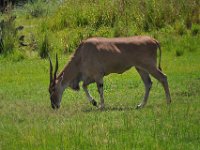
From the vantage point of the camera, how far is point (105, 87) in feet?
55.3

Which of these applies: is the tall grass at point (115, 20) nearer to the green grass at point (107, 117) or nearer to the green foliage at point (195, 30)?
the green foliage at point (195, 30)

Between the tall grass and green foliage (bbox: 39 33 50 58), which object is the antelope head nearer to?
green foliage (bbox: 39 33 50 58)

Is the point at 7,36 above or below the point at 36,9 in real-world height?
below

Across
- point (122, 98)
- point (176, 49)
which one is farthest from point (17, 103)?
point (176, 49)

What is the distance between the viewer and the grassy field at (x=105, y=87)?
33.1 ft

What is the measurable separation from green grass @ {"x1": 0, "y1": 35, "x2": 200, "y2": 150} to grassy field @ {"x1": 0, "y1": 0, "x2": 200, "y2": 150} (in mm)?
17

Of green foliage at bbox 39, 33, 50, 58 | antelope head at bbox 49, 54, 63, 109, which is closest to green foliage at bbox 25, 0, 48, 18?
green foliage at bbox 39, 33, 50, 58

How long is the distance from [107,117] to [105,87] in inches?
197

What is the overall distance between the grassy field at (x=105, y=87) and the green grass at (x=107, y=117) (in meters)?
0.02

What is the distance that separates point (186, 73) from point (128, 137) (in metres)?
8.84

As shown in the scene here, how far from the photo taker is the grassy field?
10078mm

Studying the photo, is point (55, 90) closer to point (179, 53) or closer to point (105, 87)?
point (105, 87)

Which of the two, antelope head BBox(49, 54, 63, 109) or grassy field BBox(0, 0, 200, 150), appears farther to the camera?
antelope head BBox(49, 54, 63, 109)

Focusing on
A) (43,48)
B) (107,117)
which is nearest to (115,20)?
(43,48)
